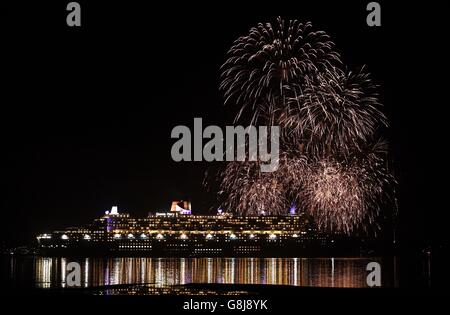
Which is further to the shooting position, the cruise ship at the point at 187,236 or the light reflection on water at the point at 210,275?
the cruise ship at the point at 187,236

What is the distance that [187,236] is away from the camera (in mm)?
103125

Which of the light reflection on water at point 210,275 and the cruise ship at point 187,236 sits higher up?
the cruise ship at point 187,236

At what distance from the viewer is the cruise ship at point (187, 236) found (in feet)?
328

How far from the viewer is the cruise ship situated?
10012cm

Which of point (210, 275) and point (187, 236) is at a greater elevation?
point (187, 236)

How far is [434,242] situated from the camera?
12306 centimetres

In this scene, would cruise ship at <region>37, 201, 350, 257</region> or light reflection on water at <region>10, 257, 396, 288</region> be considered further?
cruise ship at <region>37, 201, 350, 257</region>

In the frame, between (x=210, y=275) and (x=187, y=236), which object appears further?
(x=187, y=236)

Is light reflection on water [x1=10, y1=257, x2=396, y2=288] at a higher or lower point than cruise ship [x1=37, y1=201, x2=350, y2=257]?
lower
